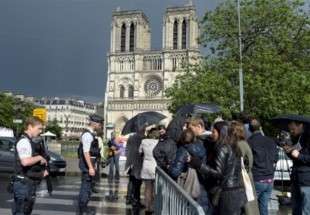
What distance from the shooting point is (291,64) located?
72.2ft

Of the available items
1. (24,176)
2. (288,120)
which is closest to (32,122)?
(24,176)

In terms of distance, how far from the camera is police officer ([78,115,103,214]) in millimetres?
7945

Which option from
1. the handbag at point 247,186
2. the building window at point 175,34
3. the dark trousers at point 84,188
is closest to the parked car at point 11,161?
the dark trousers at point 84,188

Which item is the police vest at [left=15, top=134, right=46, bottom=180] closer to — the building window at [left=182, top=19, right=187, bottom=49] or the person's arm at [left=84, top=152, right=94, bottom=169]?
the person's arm at [left=84, top=152, right=94, bottom=169]

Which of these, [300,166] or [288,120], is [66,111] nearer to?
[288,120]

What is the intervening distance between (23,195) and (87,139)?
214cm

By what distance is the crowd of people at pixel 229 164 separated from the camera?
5297 mm

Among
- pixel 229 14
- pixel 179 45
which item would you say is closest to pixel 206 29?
pixel 229 14

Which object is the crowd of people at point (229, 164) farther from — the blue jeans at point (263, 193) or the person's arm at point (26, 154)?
the person's arm at point (26, 154)

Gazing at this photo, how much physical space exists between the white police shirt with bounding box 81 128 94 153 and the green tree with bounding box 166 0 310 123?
14152 mm

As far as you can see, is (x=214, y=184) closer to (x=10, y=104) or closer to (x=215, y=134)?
(x=215, y=134)

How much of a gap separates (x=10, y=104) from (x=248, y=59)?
5733 centimetres

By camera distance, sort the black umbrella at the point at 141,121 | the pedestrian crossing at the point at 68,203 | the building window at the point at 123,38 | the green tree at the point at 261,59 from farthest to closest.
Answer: the building window at the point at 123,38
the green tree at the point at 261,59
the black umbrella at the point at 141,121
the pedestrian crossing at the point at 68,203

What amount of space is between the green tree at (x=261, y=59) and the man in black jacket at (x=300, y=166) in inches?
587
